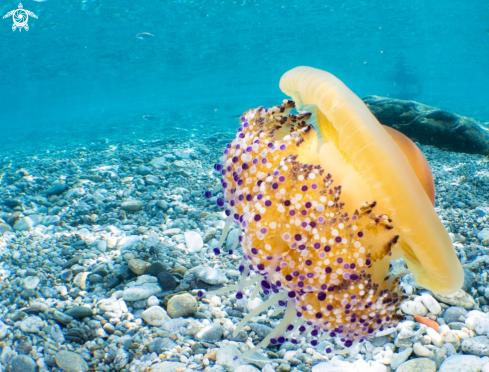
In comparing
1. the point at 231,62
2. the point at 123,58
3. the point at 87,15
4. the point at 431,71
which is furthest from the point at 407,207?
the point at 431,71

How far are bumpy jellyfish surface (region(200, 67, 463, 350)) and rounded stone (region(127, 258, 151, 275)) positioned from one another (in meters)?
1.70

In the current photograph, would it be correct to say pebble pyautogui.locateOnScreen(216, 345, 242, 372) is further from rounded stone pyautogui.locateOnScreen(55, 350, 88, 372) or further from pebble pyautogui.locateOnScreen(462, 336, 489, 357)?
pebble pyautogui.locateOnScreen(462, 336, 489, 357)

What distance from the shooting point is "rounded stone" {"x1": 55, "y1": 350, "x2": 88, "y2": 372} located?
194cm

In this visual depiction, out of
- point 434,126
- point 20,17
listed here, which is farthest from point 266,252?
point 20,17

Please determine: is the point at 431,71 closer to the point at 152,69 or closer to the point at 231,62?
the point at 231,62

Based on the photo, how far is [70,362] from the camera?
1963 millimetres

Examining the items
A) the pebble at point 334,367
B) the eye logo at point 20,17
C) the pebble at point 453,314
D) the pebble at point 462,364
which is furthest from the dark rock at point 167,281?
the eye logo at point 20,17

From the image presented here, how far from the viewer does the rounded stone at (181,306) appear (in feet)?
7.95

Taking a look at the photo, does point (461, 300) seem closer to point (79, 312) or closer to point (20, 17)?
point (79, 312)

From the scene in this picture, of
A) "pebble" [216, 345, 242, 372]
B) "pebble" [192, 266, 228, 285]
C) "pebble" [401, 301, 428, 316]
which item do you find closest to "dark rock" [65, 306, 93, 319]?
"pebble" [192, 266, 228, 285]

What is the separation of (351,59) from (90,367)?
223 ft

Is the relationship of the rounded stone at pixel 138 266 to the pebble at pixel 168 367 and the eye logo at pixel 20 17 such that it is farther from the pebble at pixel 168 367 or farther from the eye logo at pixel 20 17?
the eye logo at pixel 20 17

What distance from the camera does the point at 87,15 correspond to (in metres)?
29.9

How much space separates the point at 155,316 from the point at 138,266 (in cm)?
67
